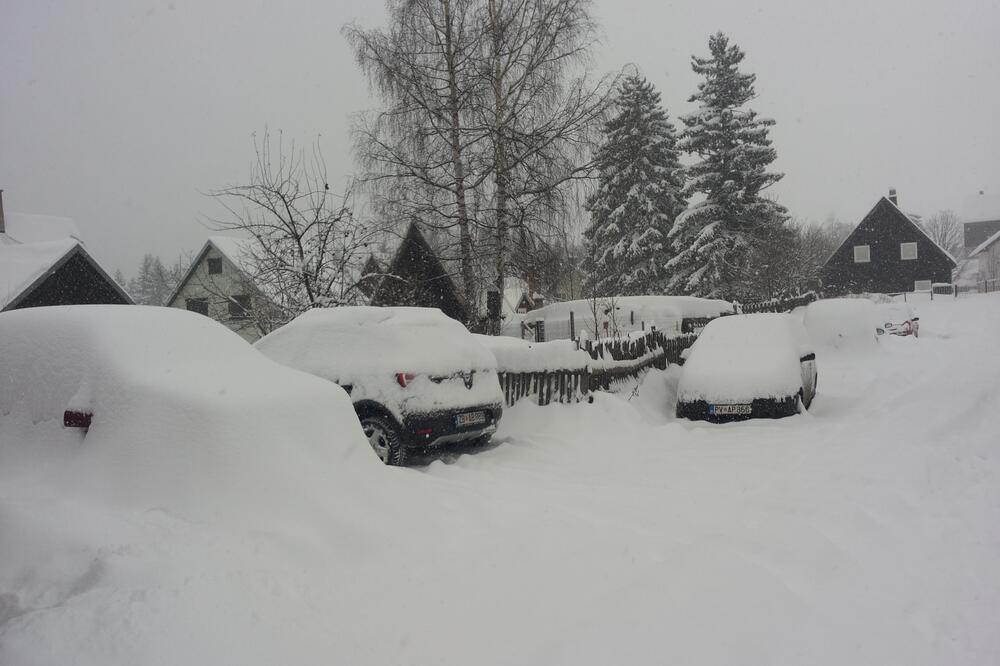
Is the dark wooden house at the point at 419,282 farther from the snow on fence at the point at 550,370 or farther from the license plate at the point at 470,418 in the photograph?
the license plate at the point at 470,418

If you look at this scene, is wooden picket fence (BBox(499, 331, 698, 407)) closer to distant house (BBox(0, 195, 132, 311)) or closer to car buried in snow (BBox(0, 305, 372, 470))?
car buried in snow (BBox(0, 305, 372, 470))

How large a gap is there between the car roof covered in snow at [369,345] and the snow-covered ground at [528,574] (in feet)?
4.93

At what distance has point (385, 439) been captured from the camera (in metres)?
6.29

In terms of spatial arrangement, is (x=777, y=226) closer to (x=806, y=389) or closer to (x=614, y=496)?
(x=806, y=389)

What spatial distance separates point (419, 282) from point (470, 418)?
1015cm

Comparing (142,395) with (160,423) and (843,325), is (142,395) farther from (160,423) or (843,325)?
(843,325)

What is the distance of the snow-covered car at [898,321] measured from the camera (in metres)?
20.1

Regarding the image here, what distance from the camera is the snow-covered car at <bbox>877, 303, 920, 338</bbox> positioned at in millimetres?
20125

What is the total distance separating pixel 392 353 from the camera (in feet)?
21.2

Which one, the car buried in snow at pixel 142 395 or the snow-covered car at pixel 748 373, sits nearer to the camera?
the car buried in snow at pixel 142 395

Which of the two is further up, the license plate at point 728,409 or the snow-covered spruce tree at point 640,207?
the snow-covered spruce tree at point 640,207

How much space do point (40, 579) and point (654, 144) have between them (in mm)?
33292

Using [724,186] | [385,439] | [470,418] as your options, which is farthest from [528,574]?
[724,186]

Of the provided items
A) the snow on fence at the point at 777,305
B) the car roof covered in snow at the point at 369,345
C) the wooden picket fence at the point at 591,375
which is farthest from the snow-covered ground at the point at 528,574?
the snow on fence at the point at 777,305
